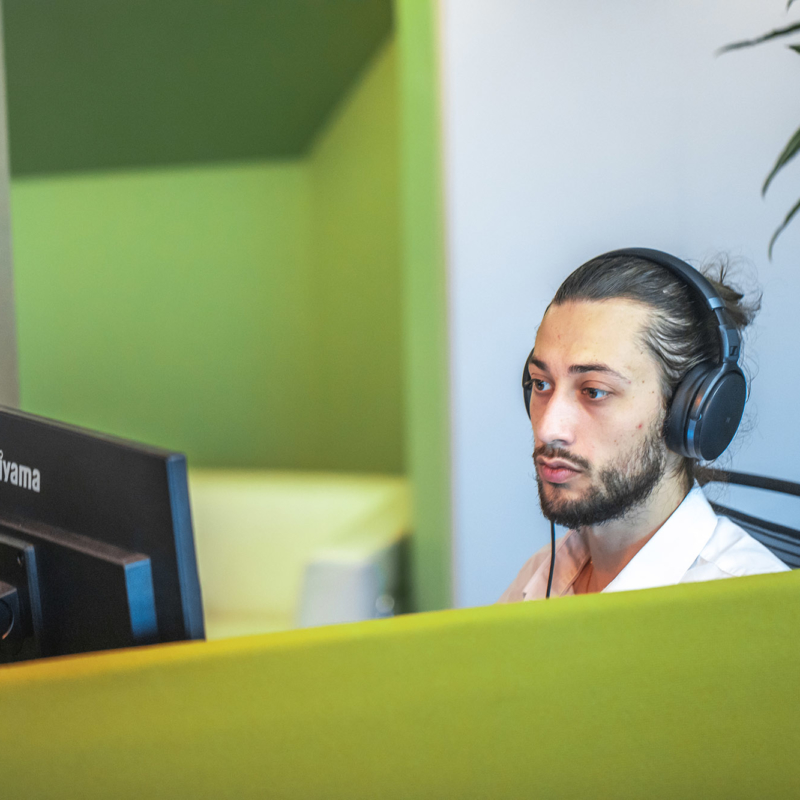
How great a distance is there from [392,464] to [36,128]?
1.95 m

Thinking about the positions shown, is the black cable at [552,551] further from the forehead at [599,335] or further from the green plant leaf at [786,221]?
the green plant leaf at [786,221]

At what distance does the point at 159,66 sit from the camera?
279 centimetres

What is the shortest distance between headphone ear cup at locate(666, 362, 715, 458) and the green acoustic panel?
7.71 feet

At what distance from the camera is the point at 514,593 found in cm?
79

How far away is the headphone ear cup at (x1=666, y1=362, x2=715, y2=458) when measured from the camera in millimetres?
664

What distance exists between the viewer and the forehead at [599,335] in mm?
667

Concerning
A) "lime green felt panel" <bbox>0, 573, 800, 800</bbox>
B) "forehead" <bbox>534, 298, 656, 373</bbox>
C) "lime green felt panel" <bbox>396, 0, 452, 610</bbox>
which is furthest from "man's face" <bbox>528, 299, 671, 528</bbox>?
"lime green felt panel" <bbox>396, 0, 452, 610</bbox>

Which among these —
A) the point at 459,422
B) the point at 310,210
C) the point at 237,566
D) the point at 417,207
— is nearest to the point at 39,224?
the point at 310,210

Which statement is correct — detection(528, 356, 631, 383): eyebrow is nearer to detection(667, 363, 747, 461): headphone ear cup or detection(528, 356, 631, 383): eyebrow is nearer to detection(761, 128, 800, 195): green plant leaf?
detection(667, 363, 747, 461): headphone ear cup

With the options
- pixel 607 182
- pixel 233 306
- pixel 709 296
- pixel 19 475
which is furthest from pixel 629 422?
pixel 233 306

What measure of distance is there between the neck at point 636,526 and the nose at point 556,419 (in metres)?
0.09

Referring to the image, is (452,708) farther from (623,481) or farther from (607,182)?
(607,182)

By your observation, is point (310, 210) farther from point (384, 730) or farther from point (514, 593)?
point (384, 730)

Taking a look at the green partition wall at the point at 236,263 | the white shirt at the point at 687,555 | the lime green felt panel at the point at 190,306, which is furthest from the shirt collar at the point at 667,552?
the lime green felt panel at the point at 190,306
